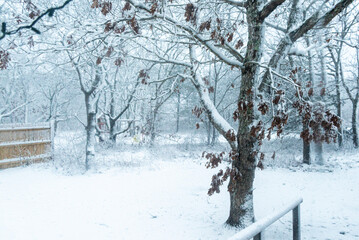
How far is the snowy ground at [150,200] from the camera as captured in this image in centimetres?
499

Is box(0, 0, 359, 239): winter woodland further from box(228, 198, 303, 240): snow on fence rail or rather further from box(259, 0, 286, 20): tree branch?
box(228, 198, 303, 240): snow on fence rail

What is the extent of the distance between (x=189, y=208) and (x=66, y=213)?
2.73 metres

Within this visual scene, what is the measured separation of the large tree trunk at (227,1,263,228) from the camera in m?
4.43

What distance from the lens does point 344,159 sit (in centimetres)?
1214

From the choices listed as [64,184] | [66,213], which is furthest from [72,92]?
[66,213]

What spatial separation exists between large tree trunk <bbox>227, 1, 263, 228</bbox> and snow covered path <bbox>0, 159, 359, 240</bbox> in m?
0.55

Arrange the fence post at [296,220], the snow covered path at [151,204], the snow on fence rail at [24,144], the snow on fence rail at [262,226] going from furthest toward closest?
the snow on fence rail at [24,144] < the snow covered path at [151,204] < the fence post at [296,220] < the snow on fence rail at [262,226]

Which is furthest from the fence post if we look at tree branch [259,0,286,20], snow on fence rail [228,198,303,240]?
tree branch [259,0,286,20]

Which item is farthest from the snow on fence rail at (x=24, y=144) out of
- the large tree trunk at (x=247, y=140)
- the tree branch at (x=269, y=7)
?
the tree branch at (x=269, y=7)

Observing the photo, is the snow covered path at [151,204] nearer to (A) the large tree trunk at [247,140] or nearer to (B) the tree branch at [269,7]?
(A) the large tree trunk at [247,140]

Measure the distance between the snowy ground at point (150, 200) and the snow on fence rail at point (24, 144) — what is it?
513 millimetres

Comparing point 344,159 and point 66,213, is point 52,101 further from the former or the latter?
point 344,159

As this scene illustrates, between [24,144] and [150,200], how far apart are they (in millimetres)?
6509

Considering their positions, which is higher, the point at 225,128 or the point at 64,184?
the point at 225,128
